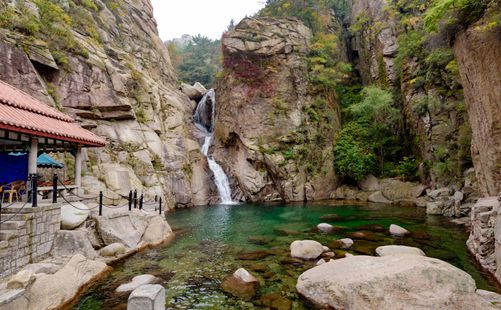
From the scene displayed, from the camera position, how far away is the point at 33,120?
8.62 meters

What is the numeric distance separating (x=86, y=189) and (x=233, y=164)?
16.1 metres

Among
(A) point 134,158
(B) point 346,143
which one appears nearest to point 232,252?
(A) point 134,158

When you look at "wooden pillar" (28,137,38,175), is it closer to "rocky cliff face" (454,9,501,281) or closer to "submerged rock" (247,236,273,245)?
"submerged rock" (247,236,273,245)

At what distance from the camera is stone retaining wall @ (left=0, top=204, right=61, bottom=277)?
6605 mm

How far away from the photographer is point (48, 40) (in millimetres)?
18984

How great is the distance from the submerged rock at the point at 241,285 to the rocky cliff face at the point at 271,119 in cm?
1959

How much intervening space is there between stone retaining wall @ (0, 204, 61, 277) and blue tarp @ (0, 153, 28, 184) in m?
5.85

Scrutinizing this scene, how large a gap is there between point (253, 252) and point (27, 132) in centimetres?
830

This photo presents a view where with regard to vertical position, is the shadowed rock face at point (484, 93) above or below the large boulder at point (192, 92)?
below

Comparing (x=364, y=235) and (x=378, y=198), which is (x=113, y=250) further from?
(x=378, y=198)

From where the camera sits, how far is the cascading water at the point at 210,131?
28219mm

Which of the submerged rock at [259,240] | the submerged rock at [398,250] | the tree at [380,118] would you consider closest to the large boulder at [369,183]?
the tree at [380,118]

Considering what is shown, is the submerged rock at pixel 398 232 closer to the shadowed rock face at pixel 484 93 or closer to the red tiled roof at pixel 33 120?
the shadowed rock face at pixel 484 93

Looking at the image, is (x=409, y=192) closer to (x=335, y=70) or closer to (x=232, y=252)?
(x=335, y=70)
